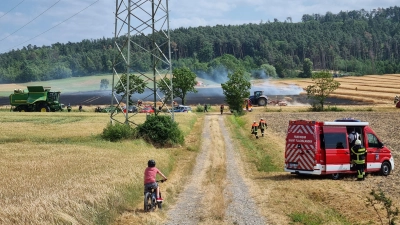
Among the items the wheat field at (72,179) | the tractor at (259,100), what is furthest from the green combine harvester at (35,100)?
the wheat field at (72,179)

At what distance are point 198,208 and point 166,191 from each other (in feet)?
9.73

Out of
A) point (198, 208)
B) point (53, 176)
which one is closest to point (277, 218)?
point (198, 208)

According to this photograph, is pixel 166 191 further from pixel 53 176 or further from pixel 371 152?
pixel 371 152

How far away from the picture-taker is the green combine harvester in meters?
78.9

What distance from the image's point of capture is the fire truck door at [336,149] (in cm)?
2216

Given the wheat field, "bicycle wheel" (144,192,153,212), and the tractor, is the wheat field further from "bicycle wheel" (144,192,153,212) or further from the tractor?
the tractor

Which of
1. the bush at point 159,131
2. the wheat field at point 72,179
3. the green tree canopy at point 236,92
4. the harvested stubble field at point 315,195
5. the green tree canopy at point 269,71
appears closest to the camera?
the wheat field at point 72,179

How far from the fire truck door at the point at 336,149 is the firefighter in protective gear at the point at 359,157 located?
32 centimetres

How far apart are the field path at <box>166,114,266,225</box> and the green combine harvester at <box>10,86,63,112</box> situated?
54063 mm

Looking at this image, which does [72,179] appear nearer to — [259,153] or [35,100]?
[259,153]

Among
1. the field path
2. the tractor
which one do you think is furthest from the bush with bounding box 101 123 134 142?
the tractor

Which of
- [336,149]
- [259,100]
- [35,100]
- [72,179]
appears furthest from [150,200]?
[259,100]

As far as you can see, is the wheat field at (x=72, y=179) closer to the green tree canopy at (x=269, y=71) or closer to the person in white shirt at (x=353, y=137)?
the person in white shirt at (x=353, y=137)

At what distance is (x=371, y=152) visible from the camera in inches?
912
